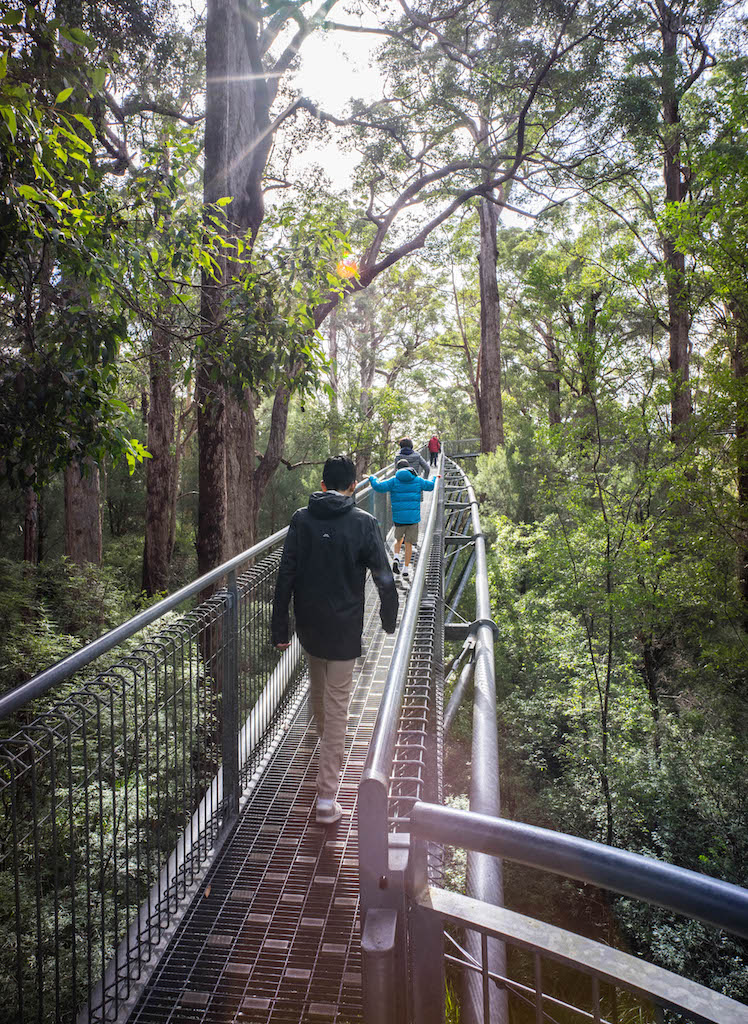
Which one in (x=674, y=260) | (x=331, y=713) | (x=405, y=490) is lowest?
(x=331, y=713)

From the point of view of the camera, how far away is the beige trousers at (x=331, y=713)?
4000 millimetres

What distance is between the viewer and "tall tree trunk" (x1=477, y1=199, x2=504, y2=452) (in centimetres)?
2511

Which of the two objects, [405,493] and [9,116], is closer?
[9,116]

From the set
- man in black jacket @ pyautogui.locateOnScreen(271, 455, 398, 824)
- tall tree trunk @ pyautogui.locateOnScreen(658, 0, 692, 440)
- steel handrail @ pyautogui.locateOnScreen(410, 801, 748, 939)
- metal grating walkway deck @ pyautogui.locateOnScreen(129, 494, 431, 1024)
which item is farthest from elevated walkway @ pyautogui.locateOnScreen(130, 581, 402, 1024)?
tall tree trunk @ pyautogui.locateOnScreen(658, 0, 692, 440)

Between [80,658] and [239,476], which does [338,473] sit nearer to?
[80,658]

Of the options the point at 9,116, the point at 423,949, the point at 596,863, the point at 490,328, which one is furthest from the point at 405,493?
the point at 490,328

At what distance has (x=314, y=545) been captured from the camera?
3.96m

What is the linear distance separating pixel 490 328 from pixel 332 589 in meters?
23.0

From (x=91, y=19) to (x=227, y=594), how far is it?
11.6 m

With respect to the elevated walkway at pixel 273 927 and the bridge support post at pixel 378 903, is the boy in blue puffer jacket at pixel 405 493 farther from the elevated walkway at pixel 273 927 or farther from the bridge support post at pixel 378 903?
the bridge support post at pixel 378 903

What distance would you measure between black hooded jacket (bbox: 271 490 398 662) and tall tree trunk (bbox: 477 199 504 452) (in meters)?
21.7

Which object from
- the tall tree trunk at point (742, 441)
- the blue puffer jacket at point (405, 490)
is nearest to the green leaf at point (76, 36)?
the blue puffer jacket at point (405, 490)

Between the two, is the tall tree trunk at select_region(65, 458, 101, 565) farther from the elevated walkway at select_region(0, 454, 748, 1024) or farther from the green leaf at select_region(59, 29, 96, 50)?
the green leaf at select_region(59, 29, 96, 50)

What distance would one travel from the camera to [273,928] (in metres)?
3.37
